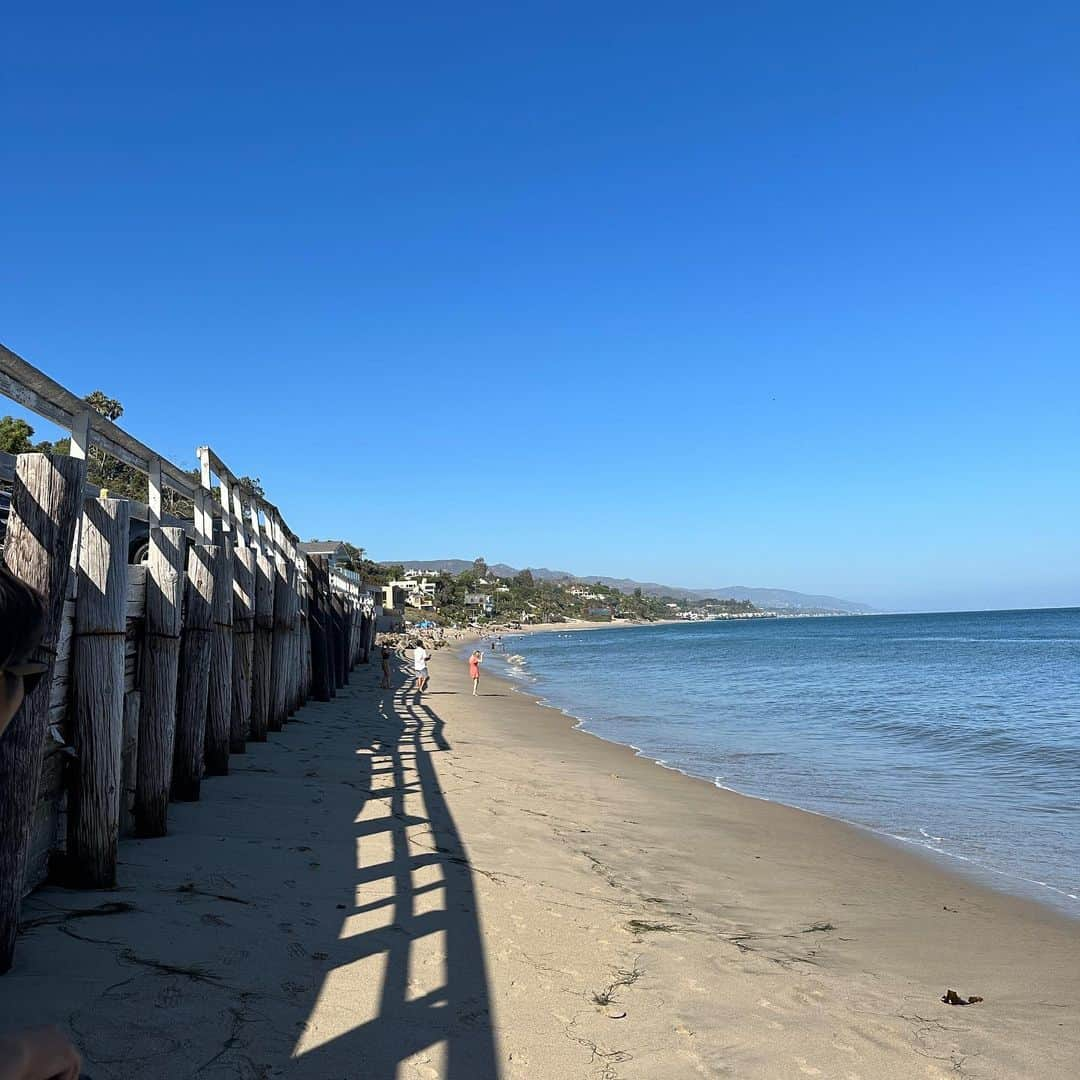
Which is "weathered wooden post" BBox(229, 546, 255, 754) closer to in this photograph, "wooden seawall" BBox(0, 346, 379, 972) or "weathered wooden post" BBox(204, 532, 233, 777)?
"wooden seawall" BBox(0, 346, 379, 972)

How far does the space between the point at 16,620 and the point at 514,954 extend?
13.2 feet

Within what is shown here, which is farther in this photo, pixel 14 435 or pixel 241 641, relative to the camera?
pixel 14 435

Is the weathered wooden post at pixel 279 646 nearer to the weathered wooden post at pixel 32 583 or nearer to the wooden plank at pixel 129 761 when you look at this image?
the wooden plank at pixel 129 761

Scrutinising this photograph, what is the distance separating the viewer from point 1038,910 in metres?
7.00

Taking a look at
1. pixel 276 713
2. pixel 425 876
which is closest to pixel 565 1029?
pixel 425 876

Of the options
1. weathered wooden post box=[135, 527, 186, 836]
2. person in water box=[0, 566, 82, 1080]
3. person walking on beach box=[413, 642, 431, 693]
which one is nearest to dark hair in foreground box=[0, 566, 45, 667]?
person in water box=[0, 566, 82, 1080]

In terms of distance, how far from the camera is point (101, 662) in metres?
4.74

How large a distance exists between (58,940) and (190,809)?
270 cm

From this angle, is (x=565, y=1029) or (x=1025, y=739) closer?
(x=565, y=1029)

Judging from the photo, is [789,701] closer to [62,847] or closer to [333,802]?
[333,802]

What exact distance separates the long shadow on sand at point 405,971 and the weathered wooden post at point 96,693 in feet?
4.43

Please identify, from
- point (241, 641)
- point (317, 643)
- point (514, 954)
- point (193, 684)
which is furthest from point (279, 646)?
point (514, 954)

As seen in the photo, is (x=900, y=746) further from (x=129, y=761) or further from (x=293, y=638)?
(x=129, y=761)

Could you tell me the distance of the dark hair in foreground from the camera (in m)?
1.32
